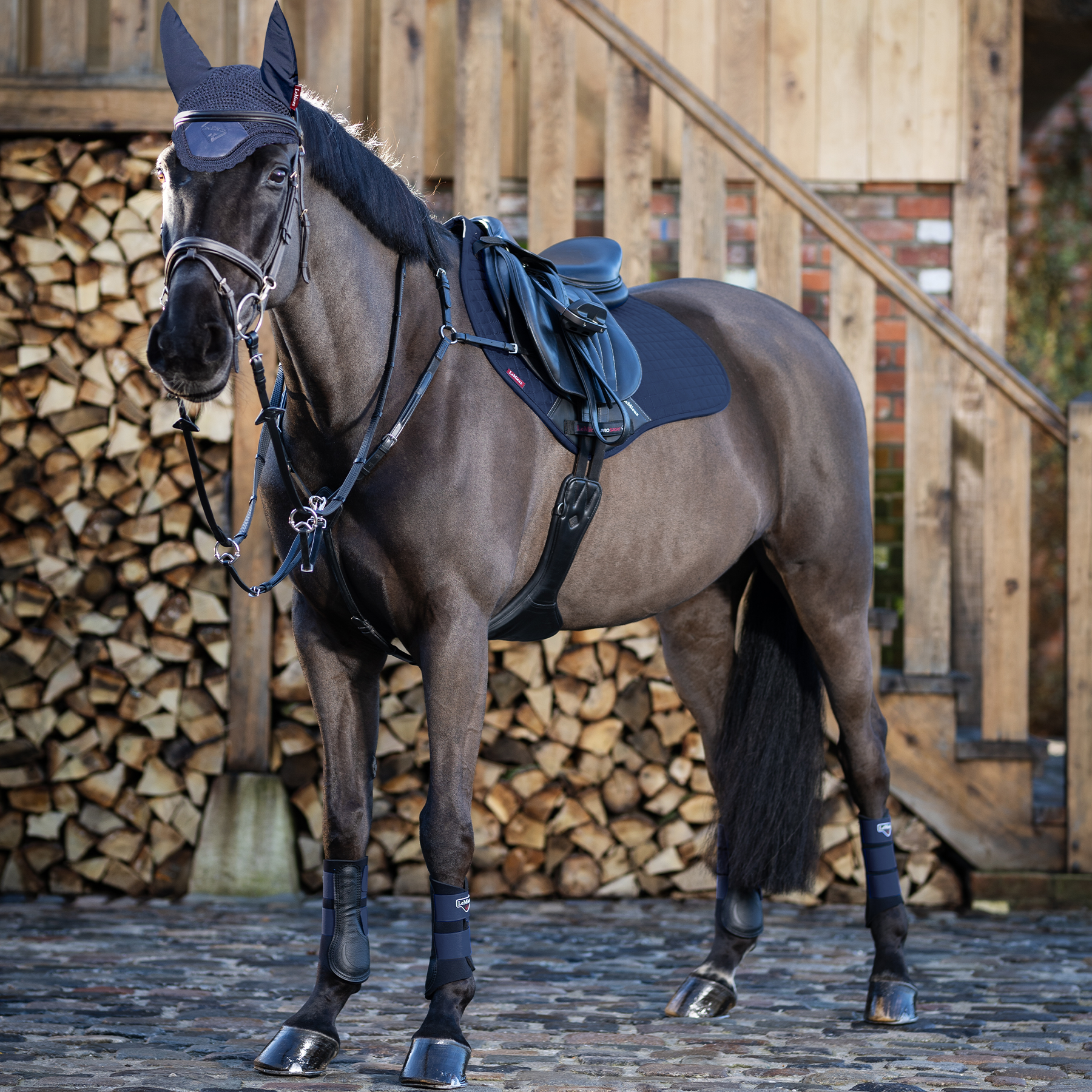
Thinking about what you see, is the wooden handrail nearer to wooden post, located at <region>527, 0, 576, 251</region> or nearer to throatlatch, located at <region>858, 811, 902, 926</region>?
wooden post, located at <region>527, 0, 576, 251</region>

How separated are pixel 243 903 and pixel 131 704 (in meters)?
0.76

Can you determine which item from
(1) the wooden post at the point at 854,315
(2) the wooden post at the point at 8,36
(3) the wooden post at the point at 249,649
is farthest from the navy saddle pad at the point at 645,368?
(2) the wooden post at the point at 8,36

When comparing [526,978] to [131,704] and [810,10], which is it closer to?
[131,704]

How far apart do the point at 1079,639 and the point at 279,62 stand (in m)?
3.30

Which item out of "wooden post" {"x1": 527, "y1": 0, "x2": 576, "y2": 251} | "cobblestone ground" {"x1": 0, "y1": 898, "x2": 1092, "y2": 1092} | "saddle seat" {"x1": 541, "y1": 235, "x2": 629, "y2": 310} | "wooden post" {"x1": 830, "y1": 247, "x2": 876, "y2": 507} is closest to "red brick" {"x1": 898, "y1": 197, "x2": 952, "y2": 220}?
"wooden post" {"x1": 830, "y1": 247, "x2": 876, "y2": 507}

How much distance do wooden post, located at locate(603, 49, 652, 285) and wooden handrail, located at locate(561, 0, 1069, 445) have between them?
62 mm

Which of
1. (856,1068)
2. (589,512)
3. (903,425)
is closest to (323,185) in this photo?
(589,512)

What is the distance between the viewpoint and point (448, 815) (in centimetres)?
245

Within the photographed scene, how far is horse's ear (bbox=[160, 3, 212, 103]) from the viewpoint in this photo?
2.23m

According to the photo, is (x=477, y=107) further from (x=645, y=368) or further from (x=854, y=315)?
(x=645, y=368)

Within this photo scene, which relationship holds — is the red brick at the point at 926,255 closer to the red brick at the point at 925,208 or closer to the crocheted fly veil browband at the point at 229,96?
the red brick at the point at 925,208

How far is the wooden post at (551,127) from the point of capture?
4.42 m

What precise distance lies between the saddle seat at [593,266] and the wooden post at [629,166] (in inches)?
46.0

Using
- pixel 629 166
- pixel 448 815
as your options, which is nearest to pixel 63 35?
pixel 629 166
